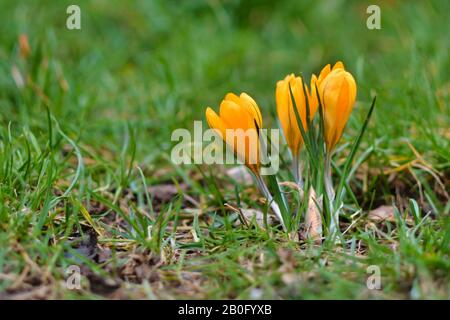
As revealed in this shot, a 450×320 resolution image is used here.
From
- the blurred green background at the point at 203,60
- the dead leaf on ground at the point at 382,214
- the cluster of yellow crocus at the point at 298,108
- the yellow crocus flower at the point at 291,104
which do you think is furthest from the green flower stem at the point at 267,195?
the blurred green background at the point at 203,60

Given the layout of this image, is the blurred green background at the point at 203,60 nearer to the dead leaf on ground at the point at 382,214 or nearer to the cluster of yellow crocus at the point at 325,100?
the dead leaf on ground at the point at 382,214

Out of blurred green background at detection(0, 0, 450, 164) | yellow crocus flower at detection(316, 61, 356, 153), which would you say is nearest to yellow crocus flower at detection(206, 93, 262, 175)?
yellow crocus flower at detection(316, 61, 356, 153)

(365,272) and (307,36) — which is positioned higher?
(307,36)

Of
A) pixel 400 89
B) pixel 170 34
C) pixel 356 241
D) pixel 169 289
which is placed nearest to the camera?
pixel 169 289

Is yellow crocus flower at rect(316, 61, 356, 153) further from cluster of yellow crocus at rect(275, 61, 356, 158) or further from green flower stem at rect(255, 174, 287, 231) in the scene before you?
green flower stem at rect(255, 174, 287, 231)

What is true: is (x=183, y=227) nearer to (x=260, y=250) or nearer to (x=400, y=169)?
(x=260, y=250)

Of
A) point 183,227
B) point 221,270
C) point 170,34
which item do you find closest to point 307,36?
point 170,34
